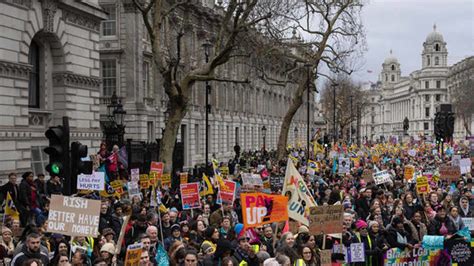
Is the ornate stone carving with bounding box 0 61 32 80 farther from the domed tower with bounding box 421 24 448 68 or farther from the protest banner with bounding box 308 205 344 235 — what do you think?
the domed tower with bounding box 421 24 448 68

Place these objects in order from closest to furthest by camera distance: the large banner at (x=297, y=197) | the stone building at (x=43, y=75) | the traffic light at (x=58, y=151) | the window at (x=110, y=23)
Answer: the traffic light at (x=58, y=151) → the large banner at (x=297, y=197) → the stone building at (x=43, y=75) → the window at (x=110, y=23)

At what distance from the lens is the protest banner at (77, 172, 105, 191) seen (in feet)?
46.5

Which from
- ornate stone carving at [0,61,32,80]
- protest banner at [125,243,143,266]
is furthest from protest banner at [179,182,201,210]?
ornate stone carving at [0,61,32,80]

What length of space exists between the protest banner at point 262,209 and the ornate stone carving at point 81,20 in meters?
14.1

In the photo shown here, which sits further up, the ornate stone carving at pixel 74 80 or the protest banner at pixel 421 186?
the ornate stone carving at pixel 74 80

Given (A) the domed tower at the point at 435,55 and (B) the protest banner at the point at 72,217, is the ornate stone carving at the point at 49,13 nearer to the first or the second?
(B) the protest banner at the point at 72,217

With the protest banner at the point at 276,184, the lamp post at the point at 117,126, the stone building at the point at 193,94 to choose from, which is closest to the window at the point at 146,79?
the stone building at the point at 193,94

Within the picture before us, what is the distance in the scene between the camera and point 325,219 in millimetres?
10938

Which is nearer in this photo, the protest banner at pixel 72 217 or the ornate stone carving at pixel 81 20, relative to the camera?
the protest banner at pixel 72 217

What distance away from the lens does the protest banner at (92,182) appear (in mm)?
14180

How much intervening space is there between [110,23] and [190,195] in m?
25.0

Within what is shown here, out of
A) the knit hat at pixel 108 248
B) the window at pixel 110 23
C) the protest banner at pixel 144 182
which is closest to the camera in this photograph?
the knit hat at pixel 108 248

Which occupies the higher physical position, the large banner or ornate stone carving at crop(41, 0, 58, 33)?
ornate stone carving at crop(41, 0, 58, 33)

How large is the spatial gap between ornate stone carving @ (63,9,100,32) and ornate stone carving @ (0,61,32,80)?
3126mm
